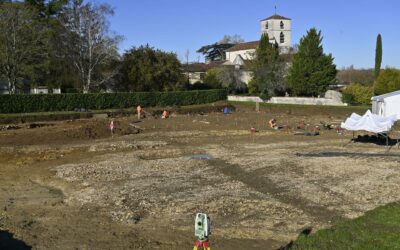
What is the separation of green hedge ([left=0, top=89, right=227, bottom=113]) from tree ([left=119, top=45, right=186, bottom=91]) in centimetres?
495

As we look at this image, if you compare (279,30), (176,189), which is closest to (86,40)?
(176,189)

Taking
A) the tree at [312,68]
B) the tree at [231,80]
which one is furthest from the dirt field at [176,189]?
the tree at [231,80]

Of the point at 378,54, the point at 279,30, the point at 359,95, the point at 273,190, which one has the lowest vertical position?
the point at 273,190

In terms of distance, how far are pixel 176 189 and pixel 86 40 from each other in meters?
45.0

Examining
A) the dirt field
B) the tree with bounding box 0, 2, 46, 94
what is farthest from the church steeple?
the dirt field

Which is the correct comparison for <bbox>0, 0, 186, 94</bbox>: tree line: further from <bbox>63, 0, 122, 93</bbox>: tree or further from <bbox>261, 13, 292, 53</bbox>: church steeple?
<bbox>261, 13, 292, 53</bbox>: church steeple

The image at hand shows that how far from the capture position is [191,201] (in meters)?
15.0

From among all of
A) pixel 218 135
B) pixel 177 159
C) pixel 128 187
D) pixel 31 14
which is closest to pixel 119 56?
pixel 31 14

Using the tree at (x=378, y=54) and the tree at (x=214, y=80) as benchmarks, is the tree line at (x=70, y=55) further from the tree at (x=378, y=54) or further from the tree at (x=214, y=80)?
the tree at (x=378, y=54)

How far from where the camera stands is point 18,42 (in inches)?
1999

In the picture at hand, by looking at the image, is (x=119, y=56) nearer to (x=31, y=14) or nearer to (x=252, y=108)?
(x=31, y=14)

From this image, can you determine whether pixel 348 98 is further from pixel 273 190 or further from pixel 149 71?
pixel 273 190

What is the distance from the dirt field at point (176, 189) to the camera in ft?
39.3

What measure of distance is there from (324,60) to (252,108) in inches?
603
